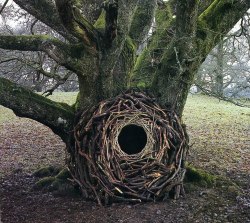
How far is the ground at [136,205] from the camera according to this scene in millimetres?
5043

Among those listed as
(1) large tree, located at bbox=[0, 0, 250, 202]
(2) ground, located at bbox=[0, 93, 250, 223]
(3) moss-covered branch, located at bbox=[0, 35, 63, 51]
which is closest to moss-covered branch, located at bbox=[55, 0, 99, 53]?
(1) large tree, located at bbox=[0, 0, 250, 202]

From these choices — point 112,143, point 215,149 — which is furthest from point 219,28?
point 215,149

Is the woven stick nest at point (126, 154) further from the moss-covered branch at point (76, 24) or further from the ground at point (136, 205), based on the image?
the moss-covered branch at point (76, 24)

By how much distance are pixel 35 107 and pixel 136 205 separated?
1.98 meters

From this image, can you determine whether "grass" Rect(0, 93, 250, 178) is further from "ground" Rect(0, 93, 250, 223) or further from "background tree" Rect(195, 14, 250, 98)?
"background tree" Rect(195, 14, 250, 98)

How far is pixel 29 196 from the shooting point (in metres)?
5.90

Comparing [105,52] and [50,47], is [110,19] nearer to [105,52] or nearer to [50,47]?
[105,52]

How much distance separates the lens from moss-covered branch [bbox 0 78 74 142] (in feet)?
18.1

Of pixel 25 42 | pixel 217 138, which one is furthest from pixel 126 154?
pixel 217 138

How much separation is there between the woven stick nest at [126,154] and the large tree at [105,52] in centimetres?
15

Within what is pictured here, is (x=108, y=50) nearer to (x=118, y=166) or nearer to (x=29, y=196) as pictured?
(x=118, y=166)

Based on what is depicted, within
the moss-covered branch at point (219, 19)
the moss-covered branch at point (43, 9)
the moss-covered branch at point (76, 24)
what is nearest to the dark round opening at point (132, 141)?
the moss-covered branch at point (76, 24)

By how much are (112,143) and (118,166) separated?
0.33 meters

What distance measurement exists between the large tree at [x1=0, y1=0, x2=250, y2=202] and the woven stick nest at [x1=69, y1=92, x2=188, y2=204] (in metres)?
0.15
